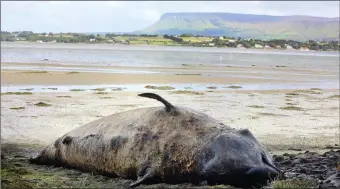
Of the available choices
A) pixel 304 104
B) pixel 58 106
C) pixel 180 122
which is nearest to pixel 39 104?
pixel 58 106

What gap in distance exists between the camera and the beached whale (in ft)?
25.9

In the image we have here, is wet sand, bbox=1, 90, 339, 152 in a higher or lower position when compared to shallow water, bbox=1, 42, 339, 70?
higher

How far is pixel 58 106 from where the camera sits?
70.3ft

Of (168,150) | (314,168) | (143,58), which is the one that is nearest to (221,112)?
(314,168)

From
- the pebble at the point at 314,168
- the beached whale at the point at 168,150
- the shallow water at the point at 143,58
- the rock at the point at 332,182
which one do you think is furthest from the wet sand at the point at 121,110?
the shallow water at the point at 143,58

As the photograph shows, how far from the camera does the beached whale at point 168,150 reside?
7891 mm

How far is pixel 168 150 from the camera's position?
28.0 ft

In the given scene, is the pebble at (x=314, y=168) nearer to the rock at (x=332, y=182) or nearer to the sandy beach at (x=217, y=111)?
the rock at (x=332, y=182)

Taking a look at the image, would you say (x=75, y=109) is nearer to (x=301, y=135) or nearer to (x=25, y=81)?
(x=301, y=135)

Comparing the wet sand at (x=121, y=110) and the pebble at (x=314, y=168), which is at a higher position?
the pebble at (x=314, y=168)

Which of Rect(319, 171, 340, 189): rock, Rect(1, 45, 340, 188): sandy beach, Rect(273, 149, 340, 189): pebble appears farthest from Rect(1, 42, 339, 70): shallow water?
Rect(319, 171, 340, 189): rock

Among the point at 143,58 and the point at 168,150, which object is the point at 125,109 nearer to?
the point at 168,150

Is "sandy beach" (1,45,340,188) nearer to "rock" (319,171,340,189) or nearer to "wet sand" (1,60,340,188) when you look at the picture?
"wet sand" (1,60,340,188)

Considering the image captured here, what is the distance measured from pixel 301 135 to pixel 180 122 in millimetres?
8138
